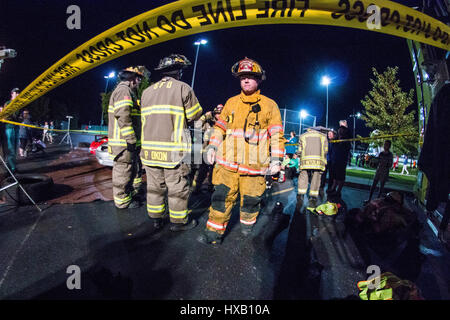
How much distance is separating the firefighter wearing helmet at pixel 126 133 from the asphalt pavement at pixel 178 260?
47 cm

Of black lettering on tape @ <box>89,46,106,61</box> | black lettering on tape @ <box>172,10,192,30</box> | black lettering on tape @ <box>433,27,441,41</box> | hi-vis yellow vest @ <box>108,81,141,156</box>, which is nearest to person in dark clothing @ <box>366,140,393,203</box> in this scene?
black lettering on tape @ <box>433,27,441,41</box>

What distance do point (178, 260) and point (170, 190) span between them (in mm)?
880

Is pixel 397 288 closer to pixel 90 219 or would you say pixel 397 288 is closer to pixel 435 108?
pixel 435 108

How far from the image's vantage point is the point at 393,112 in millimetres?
19391

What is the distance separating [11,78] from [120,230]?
156ft

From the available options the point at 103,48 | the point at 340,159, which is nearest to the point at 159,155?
the point at 103,48

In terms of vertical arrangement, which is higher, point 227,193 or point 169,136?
Answer: point 169,136

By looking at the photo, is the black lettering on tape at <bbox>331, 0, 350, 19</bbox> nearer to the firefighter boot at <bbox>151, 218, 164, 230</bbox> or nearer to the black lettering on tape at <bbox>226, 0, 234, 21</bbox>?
the black lettering on tape at <bbox>226, 0, 234, 21</bbox>

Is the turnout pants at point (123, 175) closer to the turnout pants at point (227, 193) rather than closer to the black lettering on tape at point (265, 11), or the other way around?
the turnout pants at point (227, 193)

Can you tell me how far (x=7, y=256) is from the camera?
1979mm

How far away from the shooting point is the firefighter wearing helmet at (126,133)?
9.62 ft

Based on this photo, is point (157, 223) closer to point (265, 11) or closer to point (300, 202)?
point (265, 11)

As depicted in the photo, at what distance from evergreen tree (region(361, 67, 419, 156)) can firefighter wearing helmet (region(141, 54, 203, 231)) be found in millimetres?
20970
